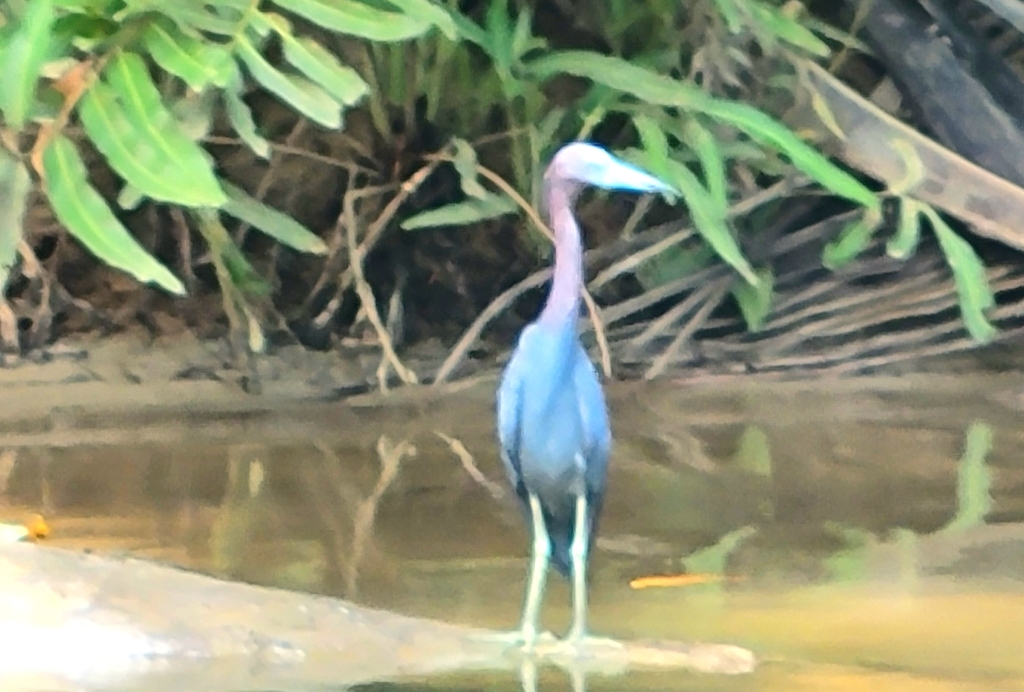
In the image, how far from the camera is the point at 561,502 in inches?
33.3

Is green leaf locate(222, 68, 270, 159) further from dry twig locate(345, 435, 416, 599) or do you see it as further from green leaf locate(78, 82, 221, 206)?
dry twig locate(345, 435, 416, 599)

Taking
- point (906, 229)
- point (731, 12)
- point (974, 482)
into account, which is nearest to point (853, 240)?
point (906, 229)

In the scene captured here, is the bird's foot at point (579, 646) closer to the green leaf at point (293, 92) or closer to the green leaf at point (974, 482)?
the green leaf at point (974, 482)

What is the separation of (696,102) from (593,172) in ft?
1.84

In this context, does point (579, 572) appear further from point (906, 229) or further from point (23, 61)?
point (906, 229)

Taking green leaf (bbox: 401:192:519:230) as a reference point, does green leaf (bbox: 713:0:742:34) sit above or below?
above

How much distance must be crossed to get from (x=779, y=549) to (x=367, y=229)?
2.56ft

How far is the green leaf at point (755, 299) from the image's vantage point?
1579 mm

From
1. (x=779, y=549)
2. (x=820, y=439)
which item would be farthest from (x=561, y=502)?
(x=820, y=439)

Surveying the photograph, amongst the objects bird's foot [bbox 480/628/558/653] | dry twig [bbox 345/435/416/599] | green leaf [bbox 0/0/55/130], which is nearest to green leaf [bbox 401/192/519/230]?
dry twig [bbox 345/435/416/599]

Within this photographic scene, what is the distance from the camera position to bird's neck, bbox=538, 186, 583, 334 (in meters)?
0.83

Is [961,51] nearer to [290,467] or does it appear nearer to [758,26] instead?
[758,26]

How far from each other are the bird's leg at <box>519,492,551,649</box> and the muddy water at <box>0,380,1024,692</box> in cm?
1

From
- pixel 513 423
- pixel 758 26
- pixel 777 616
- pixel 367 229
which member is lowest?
pixel 777 616
